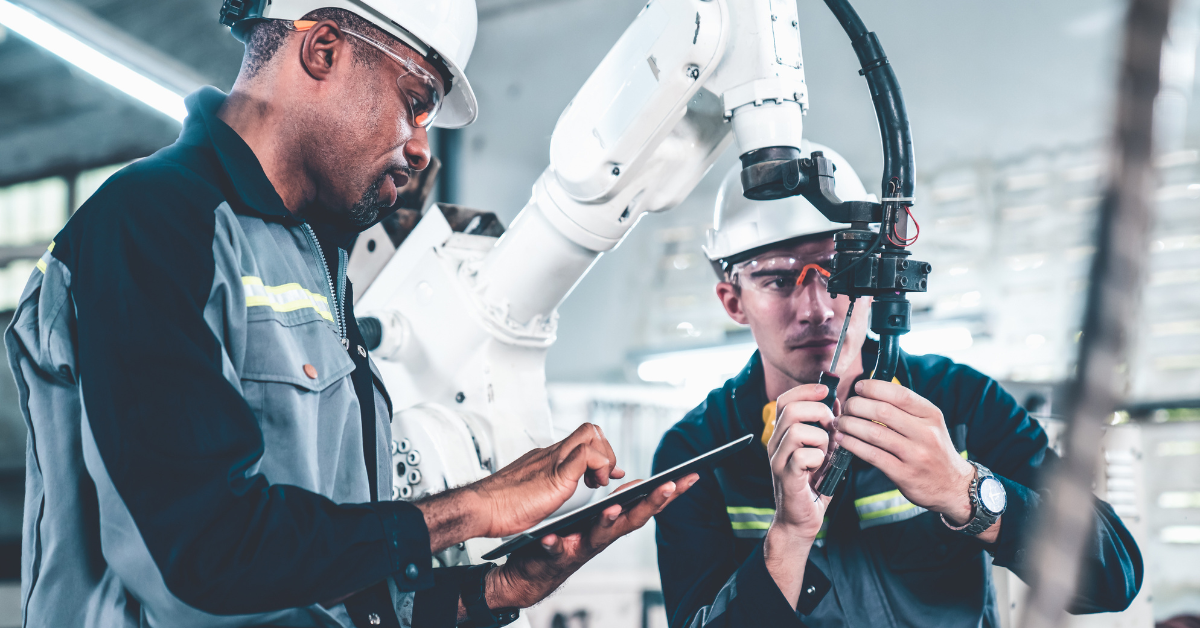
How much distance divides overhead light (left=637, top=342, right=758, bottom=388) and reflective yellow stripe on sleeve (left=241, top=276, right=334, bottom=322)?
2513mm

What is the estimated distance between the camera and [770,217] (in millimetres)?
1849

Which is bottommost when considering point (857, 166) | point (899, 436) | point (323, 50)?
point (899, 436)

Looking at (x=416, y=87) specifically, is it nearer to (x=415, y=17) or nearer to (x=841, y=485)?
(x=415, y=17)

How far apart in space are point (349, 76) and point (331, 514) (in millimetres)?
643

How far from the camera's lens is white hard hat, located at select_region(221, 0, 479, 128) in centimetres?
123

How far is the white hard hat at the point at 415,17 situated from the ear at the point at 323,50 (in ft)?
0.15

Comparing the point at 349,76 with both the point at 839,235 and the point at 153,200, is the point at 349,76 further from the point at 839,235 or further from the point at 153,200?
the point at 839,235

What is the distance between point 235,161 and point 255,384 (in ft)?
1.04

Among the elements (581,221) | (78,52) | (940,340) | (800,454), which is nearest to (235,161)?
(581,221)

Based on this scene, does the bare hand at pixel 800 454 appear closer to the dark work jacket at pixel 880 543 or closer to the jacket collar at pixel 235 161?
the dark work jacket at pixel 880 543

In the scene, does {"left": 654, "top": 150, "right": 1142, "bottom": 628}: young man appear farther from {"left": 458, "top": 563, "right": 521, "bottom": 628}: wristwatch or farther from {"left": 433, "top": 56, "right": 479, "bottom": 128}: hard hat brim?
{"left": 433, "top": 56, "right": 479, "bottom": 128}: hard hat brim

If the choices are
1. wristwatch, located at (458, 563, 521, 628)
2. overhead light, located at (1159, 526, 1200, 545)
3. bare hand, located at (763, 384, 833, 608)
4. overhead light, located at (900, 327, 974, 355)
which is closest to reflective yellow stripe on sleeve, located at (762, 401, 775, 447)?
bare hand, located at (763, 384, 833, 608)

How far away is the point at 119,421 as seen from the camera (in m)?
0.89

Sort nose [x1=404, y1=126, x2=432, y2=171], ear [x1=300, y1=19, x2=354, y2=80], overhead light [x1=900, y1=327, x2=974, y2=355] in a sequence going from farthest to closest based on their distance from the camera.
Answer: overhead light [x1=900, y1=327, x2=974, y2=355]
nose [x1=404, y1=126, x2=432, y2=171]
ear [x1=300, y1=19, x2=354, y2=80]
